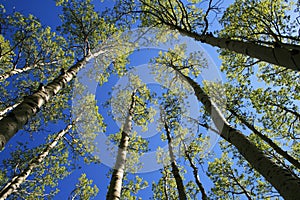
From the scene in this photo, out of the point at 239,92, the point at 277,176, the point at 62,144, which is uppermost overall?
the point at 239,92

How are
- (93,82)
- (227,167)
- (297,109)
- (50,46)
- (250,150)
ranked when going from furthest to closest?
(93,82) → (50,46) → (227,167) → (297,109) → (250,150)

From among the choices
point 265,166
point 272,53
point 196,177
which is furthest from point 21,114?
point 196,177

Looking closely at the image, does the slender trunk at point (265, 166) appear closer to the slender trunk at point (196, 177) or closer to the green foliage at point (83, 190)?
the slender trunk at point (196, 177)

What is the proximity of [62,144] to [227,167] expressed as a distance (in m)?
9.33

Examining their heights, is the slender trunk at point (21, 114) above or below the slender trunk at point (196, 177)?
below

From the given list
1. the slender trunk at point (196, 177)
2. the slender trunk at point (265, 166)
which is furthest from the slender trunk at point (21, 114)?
the slender trunk at point (196, 177)

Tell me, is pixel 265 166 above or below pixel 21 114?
above

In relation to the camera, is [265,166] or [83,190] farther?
[83,190]

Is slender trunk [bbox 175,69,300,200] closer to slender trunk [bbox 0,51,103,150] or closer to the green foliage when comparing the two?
slender trunk [bbox 0,51,103,150]

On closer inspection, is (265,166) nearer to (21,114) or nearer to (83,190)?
(21,114)

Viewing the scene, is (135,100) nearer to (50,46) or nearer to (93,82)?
(93,82)

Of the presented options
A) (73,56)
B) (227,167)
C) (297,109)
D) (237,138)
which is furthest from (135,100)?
(237,138)

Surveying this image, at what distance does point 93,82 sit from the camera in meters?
14.0

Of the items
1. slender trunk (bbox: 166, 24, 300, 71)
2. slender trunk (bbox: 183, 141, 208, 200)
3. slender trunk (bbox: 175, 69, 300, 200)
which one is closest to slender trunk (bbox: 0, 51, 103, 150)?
slender trunk (bbox: 175, 69, 300, 200)
